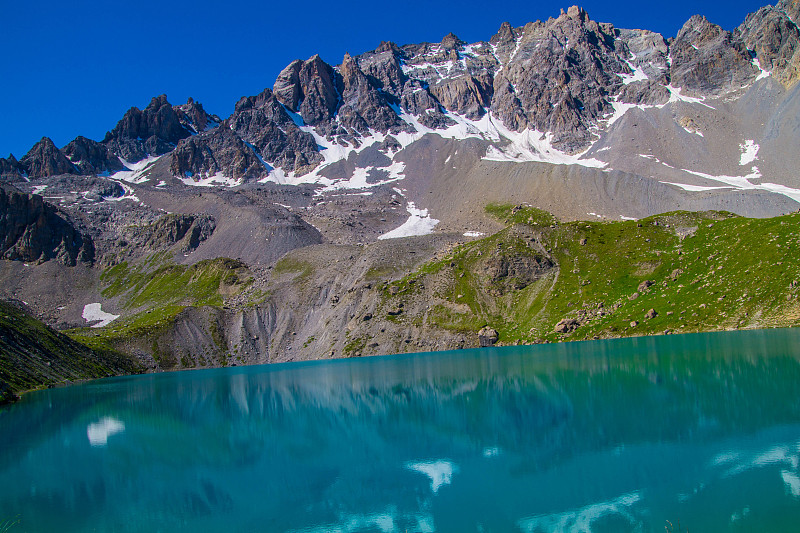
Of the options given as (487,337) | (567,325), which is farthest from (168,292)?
(567,325)

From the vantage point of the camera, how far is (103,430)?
42.2 metres

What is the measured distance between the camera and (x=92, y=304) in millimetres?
186250

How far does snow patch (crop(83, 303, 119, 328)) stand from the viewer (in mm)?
169212

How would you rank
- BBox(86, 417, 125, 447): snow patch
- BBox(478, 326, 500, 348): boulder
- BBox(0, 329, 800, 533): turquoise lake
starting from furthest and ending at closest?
BBox(478, 326, 500, 348): boulder
BBox(86, 417, 125, 447): snow patch
BBox(0, 329, 800, 533): turquoise lake

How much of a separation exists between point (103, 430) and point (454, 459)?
103 feet

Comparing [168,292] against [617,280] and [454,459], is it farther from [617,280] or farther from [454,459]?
[454,459]

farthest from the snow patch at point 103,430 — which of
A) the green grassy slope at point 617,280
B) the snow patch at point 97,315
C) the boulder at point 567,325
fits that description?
the snow patch at point 97,315

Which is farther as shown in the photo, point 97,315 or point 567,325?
point 97,315

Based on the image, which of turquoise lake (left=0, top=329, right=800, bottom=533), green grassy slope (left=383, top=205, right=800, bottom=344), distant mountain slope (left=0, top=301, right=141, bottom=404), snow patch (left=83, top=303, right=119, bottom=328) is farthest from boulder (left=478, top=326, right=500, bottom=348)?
snow patch (left=83, top=303, right=119, bottom=328)

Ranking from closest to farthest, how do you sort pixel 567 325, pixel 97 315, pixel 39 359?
1. pixel 39 359
2. pixel 567 325
3. pixel 97 315

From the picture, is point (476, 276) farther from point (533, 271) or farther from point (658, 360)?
point (658, 360)

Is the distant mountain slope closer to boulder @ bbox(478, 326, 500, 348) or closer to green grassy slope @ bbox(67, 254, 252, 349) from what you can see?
green grassy slope @ bbox(67, 254, 252, 349)

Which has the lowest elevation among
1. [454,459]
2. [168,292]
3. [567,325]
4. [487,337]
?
[487,337]

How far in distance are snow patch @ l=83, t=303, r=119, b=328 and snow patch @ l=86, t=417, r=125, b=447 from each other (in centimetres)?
13697
